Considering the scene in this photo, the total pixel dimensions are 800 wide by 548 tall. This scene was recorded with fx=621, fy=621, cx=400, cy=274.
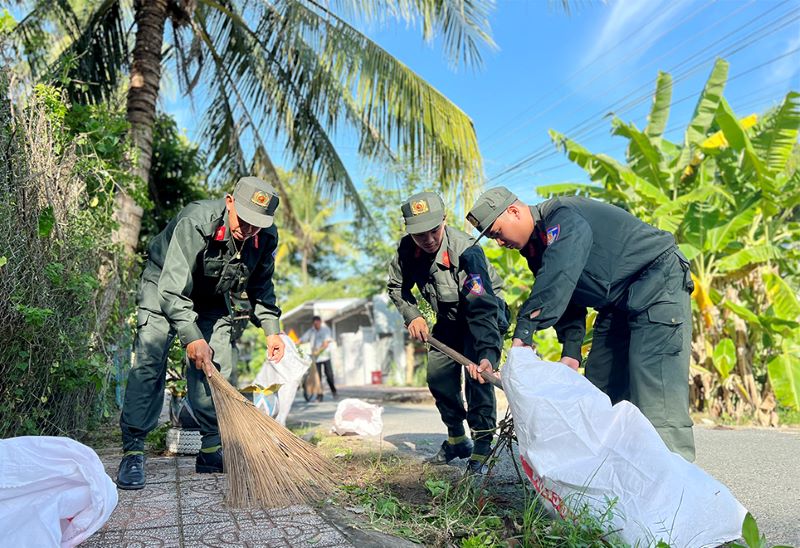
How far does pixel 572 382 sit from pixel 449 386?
5.74 ft

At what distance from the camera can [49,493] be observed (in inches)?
72.8

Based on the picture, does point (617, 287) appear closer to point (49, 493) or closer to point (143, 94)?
point (49, 493)

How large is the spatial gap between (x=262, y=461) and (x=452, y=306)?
1.54 meters

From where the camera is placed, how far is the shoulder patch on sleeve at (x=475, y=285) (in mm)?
3625

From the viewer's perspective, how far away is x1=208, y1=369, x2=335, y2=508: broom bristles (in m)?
2.88

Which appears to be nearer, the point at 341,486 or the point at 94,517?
the point at 94,517

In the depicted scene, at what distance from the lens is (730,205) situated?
7738mm

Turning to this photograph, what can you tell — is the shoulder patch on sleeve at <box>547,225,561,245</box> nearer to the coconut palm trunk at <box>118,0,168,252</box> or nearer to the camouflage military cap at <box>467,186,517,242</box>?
the camouflage military cap at <box>467,186,517,242</box>

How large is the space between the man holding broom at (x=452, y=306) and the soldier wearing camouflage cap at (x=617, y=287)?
0.49 m

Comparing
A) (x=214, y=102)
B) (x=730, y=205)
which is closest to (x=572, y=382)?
(x=730, y=205)

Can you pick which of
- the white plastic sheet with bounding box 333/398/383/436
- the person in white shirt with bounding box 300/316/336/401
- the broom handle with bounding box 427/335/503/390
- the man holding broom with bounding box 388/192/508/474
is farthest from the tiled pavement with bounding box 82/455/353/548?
the person in white shirt with bounding box 300/316/336/401

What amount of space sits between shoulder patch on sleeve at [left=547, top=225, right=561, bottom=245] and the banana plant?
488 centimetres

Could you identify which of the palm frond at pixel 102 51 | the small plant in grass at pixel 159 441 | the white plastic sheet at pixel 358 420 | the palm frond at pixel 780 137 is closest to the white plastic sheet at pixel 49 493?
the small plant in grass at pixel 159 441

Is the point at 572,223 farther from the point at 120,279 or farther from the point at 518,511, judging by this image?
the point at 120,279
